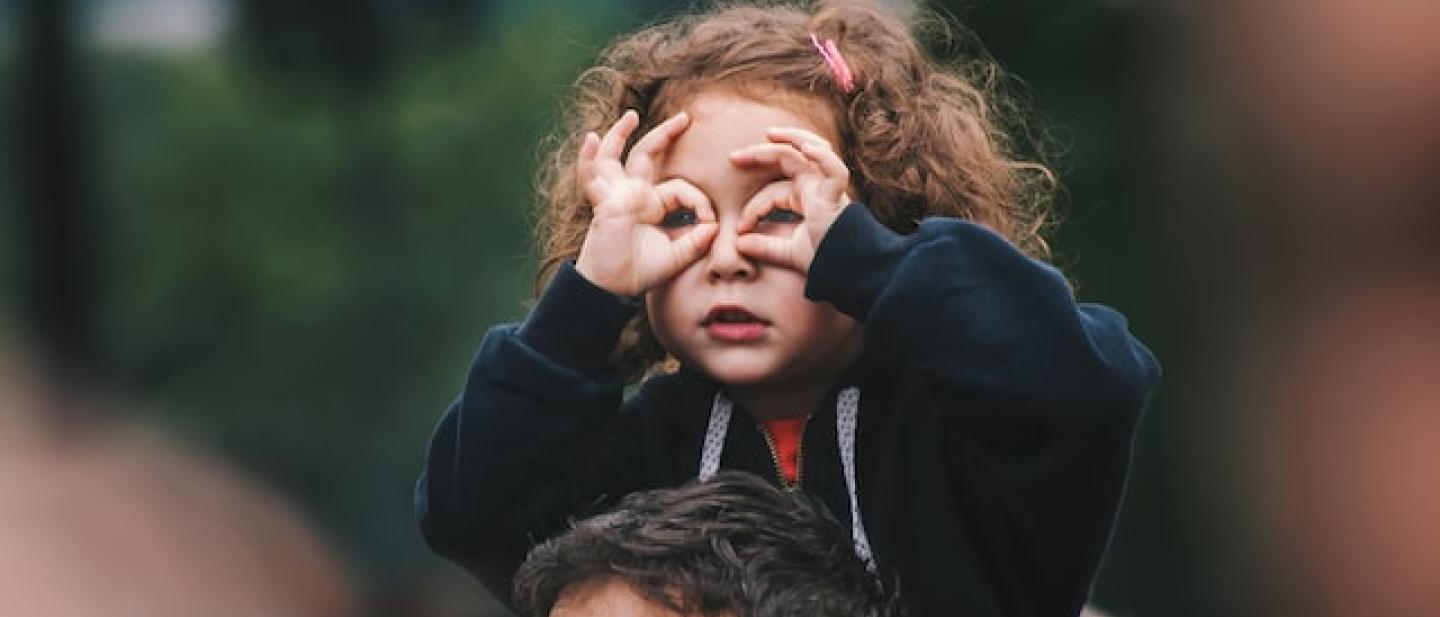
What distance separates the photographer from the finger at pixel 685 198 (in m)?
1.78

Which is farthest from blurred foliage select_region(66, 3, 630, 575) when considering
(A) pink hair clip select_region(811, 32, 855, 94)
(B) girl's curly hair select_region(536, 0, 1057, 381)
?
(A) pink hair clip select_region(811, 32, 855, 94)

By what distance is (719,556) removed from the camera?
4.92ft

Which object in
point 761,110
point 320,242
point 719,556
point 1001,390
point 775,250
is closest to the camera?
point 719,556

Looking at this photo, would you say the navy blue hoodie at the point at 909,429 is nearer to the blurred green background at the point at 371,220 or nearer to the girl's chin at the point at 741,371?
the girl's chin at the point at 741,371

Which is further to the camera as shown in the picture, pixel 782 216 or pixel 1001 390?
pixel 782 216

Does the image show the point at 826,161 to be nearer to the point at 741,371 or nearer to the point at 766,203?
the point at 766,203

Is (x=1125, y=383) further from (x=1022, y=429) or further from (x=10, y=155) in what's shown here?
(x=10, y=155)

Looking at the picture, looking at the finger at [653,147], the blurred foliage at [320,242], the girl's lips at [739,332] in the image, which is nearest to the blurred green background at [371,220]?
the blurred foliage at [320,242]

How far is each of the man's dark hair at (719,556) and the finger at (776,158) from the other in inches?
10.7

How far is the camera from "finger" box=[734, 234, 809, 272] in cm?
173

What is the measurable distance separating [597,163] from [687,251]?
142mm

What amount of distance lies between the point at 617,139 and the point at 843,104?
0.20 m

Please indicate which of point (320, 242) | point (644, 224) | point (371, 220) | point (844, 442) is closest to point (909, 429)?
point (844, 442)

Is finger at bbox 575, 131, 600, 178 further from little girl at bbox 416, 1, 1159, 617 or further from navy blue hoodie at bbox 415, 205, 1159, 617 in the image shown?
navy blue hoodie at bbox 415, 205, 1159, 617
